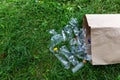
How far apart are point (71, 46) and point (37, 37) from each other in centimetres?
39

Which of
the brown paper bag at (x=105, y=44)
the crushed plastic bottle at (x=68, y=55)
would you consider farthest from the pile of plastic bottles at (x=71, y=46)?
the brown paper bag at (x=105, y=44)

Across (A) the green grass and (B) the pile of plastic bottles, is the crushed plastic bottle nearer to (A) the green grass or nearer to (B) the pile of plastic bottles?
(B) the pile of plastic bottles

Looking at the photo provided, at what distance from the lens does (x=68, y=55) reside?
2.23 m

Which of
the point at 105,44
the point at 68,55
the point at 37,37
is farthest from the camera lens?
the point at 37,37

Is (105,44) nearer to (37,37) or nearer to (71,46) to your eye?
(71,46)

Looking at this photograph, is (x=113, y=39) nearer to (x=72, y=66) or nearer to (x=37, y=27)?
(x=72, y=66)

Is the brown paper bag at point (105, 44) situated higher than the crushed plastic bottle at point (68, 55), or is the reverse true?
the brown paper bag at point (105, 44)

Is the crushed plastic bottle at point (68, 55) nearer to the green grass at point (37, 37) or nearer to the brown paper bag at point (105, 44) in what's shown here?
the green grass at point (37, 37)

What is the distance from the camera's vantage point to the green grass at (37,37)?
6.89 feet

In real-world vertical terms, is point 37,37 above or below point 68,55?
above

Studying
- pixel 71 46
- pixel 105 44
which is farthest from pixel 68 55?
pixel 105 44

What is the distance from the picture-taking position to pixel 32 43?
237 cm

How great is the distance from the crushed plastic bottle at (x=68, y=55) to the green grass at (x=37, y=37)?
0.33 ft

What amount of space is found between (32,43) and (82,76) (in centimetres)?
63
